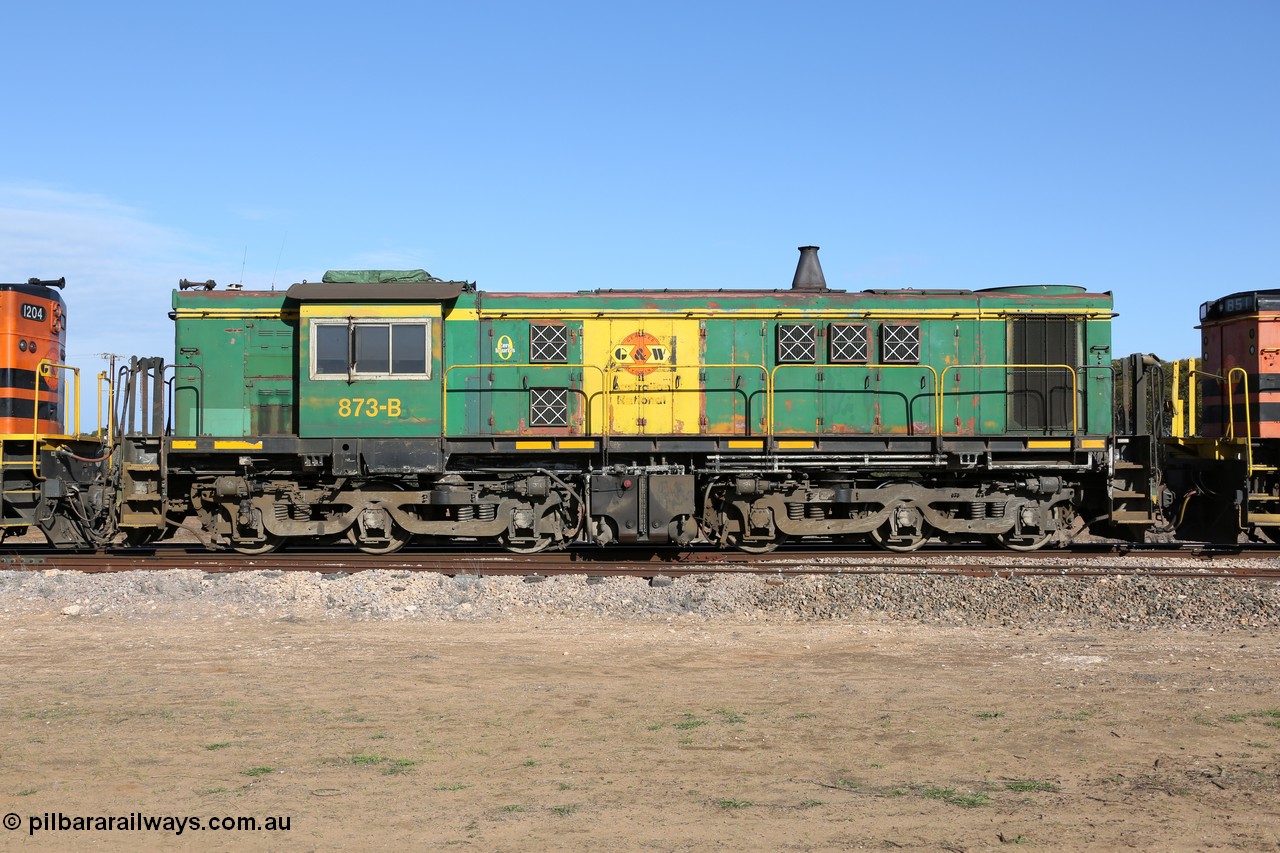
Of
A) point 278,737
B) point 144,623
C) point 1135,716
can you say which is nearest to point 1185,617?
point 1135,716

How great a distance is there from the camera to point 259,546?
15.1 meters

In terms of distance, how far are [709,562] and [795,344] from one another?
10.7 feet

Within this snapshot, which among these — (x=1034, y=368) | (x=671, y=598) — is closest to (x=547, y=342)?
(x=671, y=598)

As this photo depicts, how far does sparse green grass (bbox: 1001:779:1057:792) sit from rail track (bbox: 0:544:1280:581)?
6676 mm

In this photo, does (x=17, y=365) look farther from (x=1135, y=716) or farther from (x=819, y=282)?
(x=1135, y=716)

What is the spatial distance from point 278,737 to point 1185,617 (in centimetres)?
880

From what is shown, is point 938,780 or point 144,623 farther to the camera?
point 144,623

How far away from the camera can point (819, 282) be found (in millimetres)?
16016

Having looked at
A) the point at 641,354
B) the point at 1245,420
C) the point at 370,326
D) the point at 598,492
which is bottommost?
the point at 598,492

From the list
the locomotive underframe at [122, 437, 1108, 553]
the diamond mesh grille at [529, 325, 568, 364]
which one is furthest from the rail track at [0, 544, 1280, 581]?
the diamond mesh grille at [529, 325, 568, 364]

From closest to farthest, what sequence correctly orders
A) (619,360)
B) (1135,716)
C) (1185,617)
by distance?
(1135,716), (1185,617), (619,360)

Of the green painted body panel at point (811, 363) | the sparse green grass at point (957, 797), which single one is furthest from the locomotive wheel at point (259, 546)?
the sparse green grass at point (957, 797)

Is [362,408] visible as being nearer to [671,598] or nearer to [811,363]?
[671,598]

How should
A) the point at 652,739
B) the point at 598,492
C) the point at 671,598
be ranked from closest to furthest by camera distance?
the point at 652,739 → the point at 671,598 → the point at 598,492
